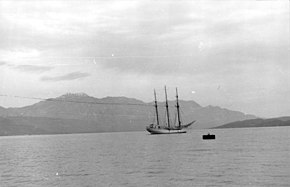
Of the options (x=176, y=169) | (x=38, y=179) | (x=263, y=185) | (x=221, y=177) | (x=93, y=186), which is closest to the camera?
(x=263, y=185)

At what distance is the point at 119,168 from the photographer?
63.8 metres

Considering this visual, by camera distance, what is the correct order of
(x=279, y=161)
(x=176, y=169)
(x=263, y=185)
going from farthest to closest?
(x=279, y=161) → (x=176, y=169) → (x=263, y=185)

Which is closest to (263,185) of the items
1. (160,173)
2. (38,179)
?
(160,173)

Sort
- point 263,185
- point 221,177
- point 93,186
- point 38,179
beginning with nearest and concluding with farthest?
1. point 263,185
2. point 93,186
3. point 221,177
4. point 38,179

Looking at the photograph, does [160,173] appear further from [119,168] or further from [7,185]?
[7,185]

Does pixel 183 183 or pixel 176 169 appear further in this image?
pixel 176 169

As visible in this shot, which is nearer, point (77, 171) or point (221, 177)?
point (221, 177)

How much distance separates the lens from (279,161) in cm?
6612

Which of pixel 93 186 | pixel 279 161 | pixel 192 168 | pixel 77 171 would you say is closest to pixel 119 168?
pixel 77 171

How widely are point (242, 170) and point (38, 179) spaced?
93.2 feet

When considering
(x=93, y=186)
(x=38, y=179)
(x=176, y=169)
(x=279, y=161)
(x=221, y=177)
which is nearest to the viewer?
(x=93, y=186)

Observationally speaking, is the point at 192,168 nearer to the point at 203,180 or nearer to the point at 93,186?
the point at 203,180

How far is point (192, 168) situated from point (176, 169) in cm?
244

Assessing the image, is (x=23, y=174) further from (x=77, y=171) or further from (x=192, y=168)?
A: (x=192, y=168)
